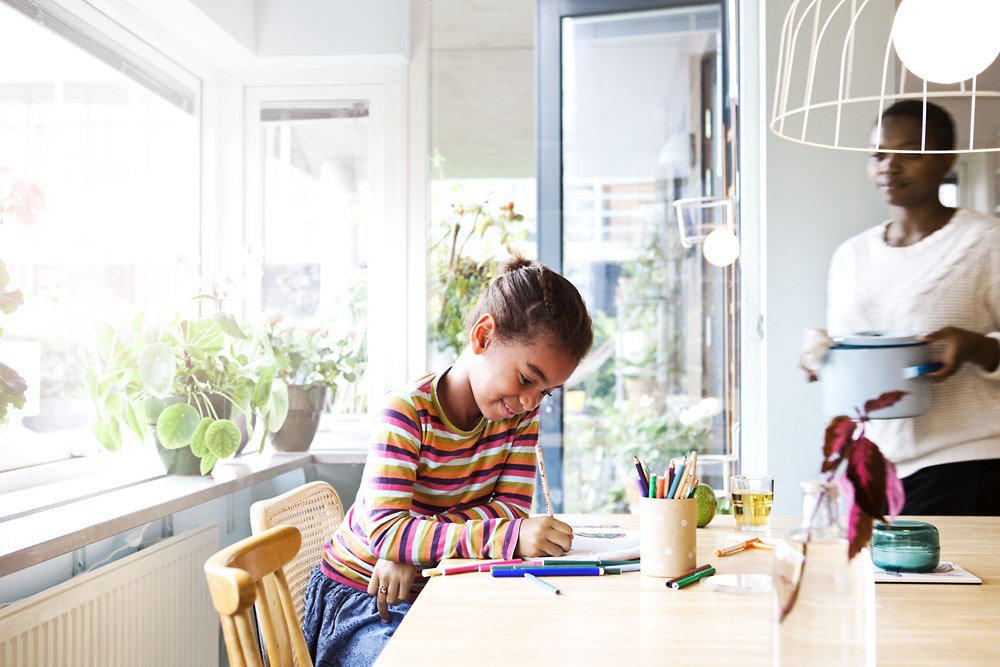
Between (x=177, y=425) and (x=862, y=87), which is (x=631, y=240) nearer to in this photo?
(x=862, y=87)

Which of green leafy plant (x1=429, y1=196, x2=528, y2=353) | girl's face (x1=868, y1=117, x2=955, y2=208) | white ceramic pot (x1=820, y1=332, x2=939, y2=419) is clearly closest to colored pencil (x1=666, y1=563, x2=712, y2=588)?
white ceramic pot (x1=820, y1=332, x2=939, y2=419)

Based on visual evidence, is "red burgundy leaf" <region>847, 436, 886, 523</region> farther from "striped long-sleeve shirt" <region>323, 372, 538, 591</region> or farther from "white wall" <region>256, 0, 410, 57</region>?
"white wall" <region>256, 0, 410, 57</region>

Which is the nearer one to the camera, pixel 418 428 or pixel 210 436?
pixel 418 428

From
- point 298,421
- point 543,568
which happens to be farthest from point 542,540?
point 298,421

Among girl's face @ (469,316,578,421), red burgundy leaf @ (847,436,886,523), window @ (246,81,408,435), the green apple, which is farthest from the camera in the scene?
window @ (246,81,408,435)

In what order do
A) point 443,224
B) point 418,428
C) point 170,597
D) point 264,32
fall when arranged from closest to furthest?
point 418,428 < point 170,597 < point 264,32 < point 443,224

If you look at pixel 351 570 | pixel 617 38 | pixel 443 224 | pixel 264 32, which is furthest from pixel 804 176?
pixel 351 570

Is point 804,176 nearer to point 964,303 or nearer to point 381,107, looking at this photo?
point 964,303

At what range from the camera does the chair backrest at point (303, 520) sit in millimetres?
1549

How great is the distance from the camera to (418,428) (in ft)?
4.88

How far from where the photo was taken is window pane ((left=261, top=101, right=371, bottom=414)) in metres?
3.19

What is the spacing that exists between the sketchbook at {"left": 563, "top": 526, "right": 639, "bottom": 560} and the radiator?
967mm

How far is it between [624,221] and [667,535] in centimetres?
231

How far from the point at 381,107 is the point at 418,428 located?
1987 millimetres
